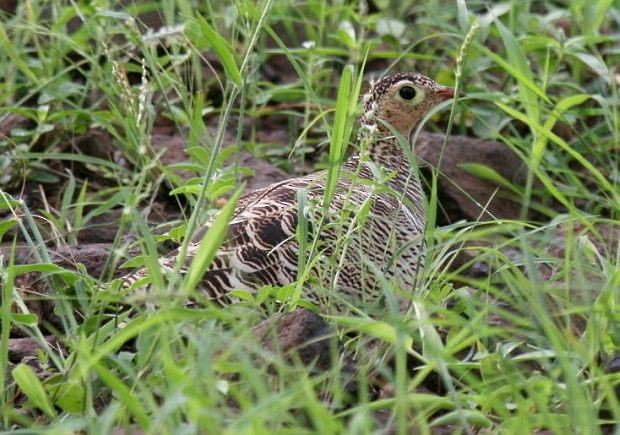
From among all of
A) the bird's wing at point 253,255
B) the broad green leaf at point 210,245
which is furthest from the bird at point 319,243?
the broad green leaf at point 210,245

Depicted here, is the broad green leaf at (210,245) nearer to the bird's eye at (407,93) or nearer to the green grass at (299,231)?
the green grass at (299,231)

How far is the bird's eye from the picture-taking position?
4328 mm

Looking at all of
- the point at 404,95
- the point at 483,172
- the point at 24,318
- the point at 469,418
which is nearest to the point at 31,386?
the point at 24,318

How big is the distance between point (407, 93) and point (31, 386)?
1.86 m

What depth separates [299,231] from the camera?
3383mm

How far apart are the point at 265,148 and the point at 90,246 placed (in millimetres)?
1289

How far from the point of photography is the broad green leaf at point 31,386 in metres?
2.88

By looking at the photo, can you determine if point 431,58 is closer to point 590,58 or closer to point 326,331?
point 590,58

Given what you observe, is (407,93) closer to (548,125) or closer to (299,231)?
(548,125)

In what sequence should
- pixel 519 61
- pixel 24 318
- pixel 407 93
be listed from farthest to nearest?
pixel 519 61
pixel 407 93
pixel 24 318

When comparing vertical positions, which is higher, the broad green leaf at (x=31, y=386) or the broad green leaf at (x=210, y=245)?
the broad green leaf at (x=210, y=245)

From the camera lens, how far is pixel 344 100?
3336 mm

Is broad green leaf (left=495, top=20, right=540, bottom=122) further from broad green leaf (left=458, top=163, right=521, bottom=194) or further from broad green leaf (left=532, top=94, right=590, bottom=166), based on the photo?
broad green leaf (left=458, top=163, right=521, bottom=194)

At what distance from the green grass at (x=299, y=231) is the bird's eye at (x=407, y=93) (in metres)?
0.21
